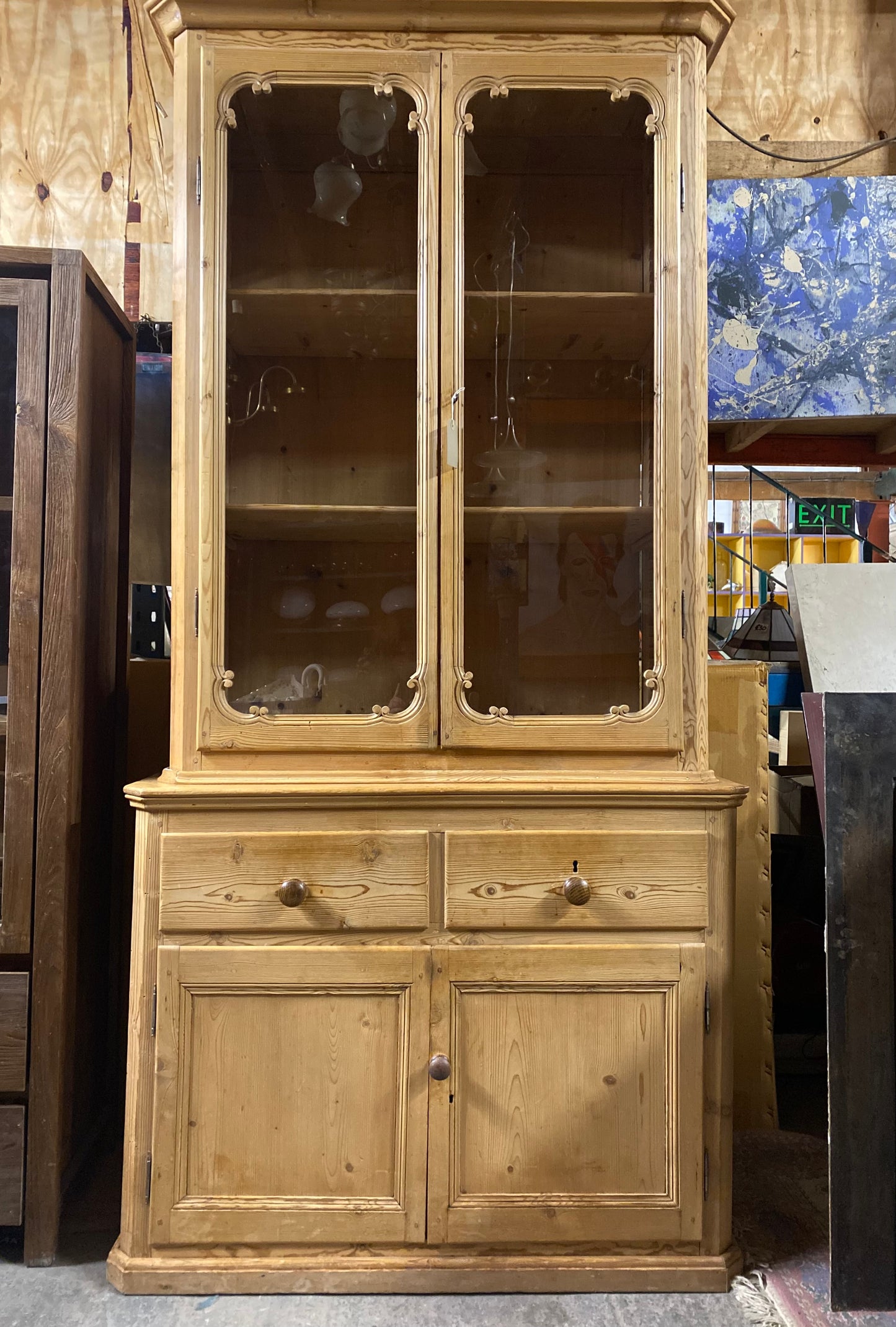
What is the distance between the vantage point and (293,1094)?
147cm

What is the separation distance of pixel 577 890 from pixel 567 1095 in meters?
0.34

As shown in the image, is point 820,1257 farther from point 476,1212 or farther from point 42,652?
point 42,652

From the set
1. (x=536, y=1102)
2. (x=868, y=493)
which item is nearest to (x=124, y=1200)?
(x=536, y=1102)

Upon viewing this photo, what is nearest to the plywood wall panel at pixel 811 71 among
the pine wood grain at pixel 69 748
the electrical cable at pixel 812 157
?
the electrical cable at pixel 812 157

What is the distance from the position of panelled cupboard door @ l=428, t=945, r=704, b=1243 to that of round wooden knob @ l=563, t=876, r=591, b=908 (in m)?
0.08

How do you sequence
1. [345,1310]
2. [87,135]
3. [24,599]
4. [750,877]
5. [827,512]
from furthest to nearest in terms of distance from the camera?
[827,512] < [87,135] < [750,877] < [24,599] < [345,1310]

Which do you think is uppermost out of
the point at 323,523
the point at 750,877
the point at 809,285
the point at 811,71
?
the point at 811,71

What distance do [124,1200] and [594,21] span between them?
6.92 feet

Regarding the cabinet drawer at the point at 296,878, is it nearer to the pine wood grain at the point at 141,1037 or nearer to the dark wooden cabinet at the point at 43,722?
the pine wood grain at the point at 141,1037

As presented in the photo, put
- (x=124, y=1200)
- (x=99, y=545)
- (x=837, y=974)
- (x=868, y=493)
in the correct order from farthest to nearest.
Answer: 1. (x=868, y=493)
2. (x=99, y=545)
3. (x=124, y=1200)
4. (x=837, y=974)

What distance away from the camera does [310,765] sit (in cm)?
151

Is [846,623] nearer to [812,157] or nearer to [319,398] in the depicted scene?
[812,157]

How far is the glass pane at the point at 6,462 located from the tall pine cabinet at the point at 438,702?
0.39 metres

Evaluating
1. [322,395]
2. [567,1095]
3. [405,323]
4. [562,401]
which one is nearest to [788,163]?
[562,401]
